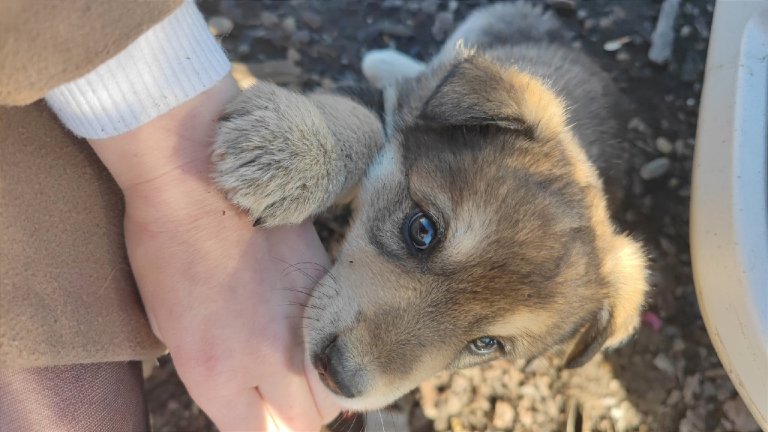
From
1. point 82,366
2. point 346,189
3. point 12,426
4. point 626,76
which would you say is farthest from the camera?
point 626,76

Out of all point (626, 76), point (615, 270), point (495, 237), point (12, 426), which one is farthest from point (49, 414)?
point (626, 76)

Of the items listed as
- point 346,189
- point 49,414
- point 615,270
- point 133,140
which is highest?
point 133,140

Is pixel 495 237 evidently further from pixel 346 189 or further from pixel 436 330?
pixel 346 189

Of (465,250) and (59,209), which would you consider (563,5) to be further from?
(59,209)

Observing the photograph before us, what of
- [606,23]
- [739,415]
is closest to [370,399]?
[739,415]

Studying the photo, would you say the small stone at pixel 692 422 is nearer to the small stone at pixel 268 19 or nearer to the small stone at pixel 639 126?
the small stone at pixel 639 126

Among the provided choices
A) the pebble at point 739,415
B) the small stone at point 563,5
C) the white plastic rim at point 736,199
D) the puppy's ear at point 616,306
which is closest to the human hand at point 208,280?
the puppy's ear at point 616,306
